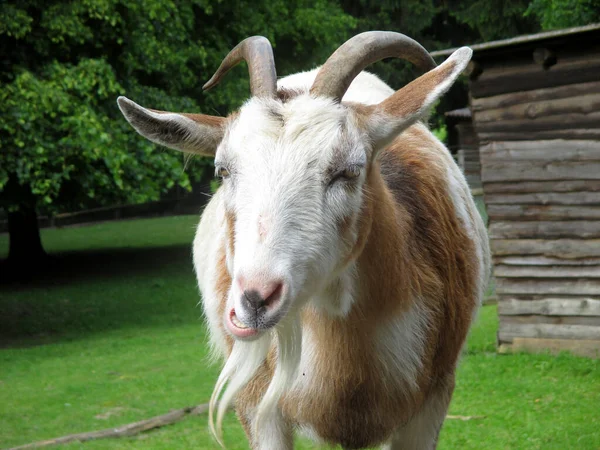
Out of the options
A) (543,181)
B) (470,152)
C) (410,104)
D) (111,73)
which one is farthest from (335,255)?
(470,152)

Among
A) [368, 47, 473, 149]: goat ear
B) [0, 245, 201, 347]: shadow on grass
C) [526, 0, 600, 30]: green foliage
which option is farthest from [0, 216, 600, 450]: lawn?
[526, 0, 600, 30]: green foliage

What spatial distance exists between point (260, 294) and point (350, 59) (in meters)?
1.25

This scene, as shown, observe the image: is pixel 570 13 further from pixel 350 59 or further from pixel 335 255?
pixel 335 255

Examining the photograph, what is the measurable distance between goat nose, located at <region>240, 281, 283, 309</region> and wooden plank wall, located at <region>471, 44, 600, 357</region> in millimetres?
7236

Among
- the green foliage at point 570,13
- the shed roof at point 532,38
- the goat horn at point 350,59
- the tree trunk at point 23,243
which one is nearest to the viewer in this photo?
the goat horn at point 350,59

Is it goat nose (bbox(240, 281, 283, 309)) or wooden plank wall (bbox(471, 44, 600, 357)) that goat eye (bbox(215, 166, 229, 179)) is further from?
wooden plank wall (bbox(471, 44, 600, 357))

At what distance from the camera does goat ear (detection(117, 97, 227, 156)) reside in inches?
146

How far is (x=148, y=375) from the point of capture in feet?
36.2

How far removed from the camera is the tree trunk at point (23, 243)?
2116cm

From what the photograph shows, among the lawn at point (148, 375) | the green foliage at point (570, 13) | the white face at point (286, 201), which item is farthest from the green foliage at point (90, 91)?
the white face at point (286, 201)

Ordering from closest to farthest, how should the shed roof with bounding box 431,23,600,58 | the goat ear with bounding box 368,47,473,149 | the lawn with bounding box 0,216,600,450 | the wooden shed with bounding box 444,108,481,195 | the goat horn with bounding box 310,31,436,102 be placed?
the goat ear with bounding box 368,47,473,149 → the goat horn with bounding box 310,31,436,102 → the lawn with bounding box 0,216,600,450 → the shed roof with bounding box 431,23,600,58 → the wooden shed with bounding box 444,108,481,195

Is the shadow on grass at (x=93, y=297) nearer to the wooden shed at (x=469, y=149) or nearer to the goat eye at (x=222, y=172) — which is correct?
the wooden shed at (x=469, y=149)

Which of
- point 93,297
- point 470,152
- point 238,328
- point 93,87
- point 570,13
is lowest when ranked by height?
point 93,297

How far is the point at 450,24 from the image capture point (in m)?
28.7
